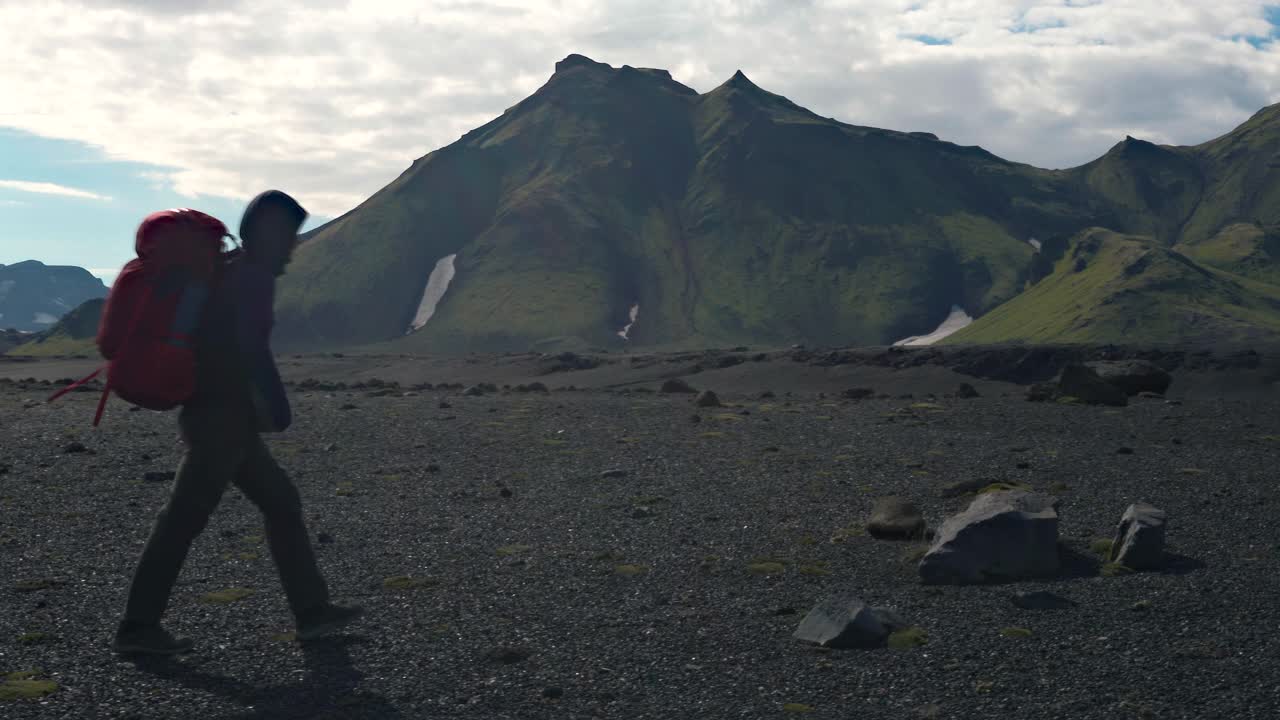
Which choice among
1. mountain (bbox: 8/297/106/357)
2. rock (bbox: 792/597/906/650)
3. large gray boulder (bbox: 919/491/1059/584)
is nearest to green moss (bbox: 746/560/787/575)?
large gray boulder (bbox: 919/491/1059/584)

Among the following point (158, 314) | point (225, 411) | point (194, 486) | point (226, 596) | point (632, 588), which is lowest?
point (632, 588)

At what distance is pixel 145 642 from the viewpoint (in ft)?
26.8

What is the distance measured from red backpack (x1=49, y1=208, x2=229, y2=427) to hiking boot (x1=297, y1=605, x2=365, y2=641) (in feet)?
6.79

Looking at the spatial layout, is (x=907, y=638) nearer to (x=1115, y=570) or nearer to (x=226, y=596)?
(x=1115, y=570)

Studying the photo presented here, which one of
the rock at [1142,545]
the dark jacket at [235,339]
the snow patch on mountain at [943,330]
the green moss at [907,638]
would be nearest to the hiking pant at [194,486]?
the dark jacket at [235,339]

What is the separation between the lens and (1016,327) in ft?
531

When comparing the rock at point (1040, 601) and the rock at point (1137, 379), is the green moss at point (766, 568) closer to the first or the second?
the rock at point (1040, 601)

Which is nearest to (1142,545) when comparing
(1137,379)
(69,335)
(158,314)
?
(158,314)

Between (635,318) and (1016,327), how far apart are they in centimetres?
6870

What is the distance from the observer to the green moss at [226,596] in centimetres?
1001

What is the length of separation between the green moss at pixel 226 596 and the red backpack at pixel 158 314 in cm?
267

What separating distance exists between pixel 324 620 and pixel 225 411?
1.90m

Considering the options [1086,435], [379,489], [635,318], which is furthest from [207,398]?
[635,318]

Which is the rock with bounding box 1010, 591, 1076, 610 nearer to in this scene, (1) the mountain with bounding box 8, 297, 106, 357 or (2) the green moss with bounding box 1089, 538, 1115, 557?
(2) the green moss with bounding box 1089, 538, 1115, 557
